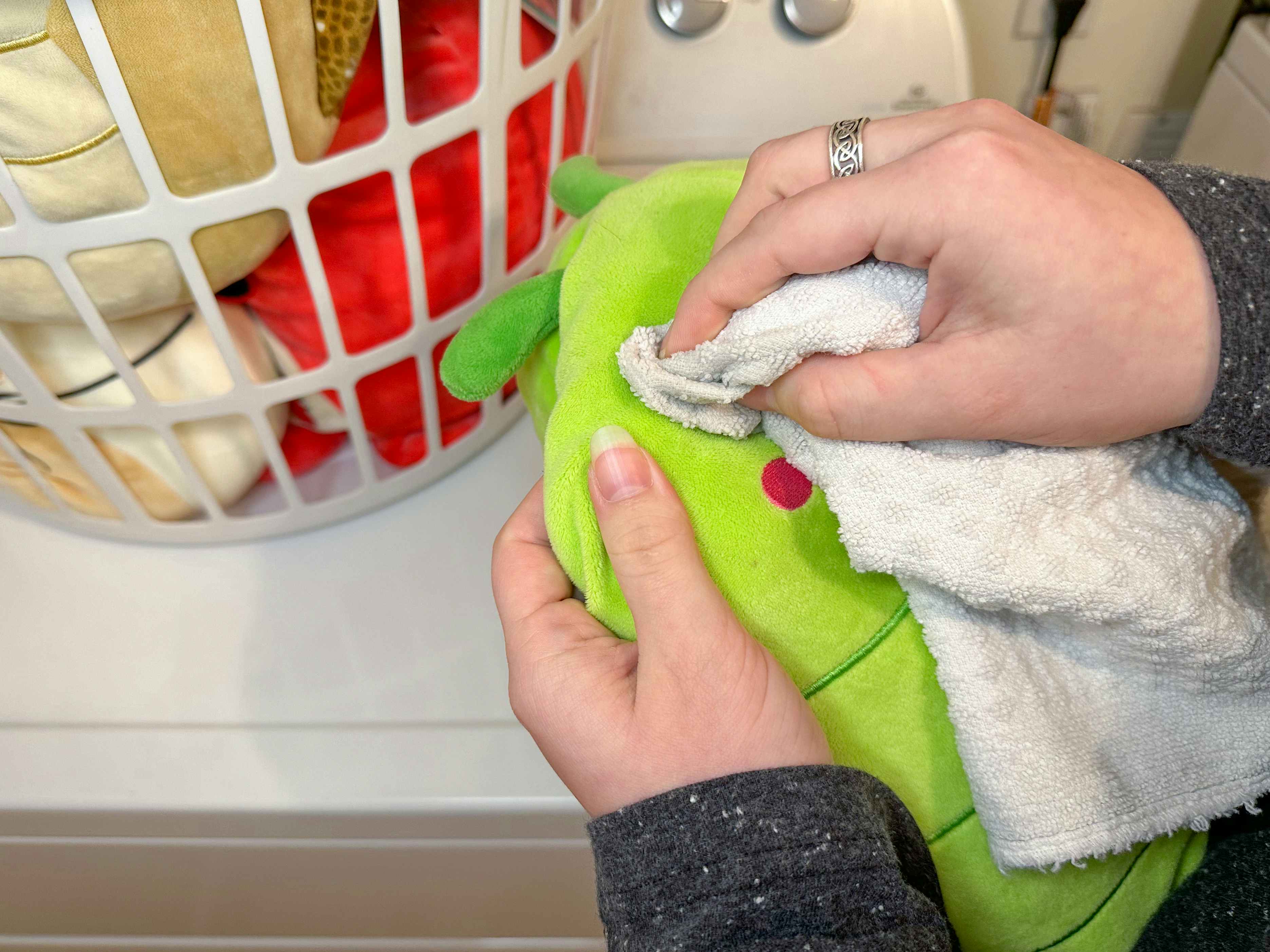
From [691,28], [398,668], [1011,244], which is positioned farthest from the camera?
[691,28]

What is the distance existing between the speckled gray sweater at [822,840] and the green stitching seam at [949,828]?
0.02m

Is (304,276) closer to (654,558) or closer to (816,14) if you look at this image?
(654,558)

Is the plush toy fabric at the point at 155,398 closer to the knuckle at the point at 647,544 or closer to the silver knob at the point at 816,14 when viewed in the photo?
the knuckle at the point at 647,544

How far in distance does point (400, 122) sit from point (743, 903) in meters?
0.34

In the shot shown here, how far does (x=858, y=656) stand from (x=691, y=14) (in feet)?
1.61

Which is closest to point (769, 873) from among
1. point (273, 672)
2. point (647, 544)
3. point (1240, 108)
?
point (647, 544)

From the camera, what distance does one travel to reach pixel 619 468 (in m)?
0.32

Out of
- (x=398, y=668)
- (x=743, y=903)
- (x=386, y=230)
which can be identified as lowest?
(x=398, y=668)

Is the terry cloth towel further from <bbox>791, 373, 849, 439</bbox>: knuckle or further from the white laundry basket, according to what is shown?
the white laundry basket

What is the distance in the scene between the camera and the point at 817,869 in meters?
0.31

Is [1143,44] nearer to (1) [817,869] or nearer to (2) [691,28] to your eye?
(2) [691,28]

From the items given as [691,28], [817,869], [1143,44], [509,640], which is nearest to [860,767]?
[817,869]

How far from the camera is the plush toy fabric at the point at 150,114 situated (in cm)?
32

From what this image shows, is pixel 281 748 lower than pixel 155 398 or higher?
lower
